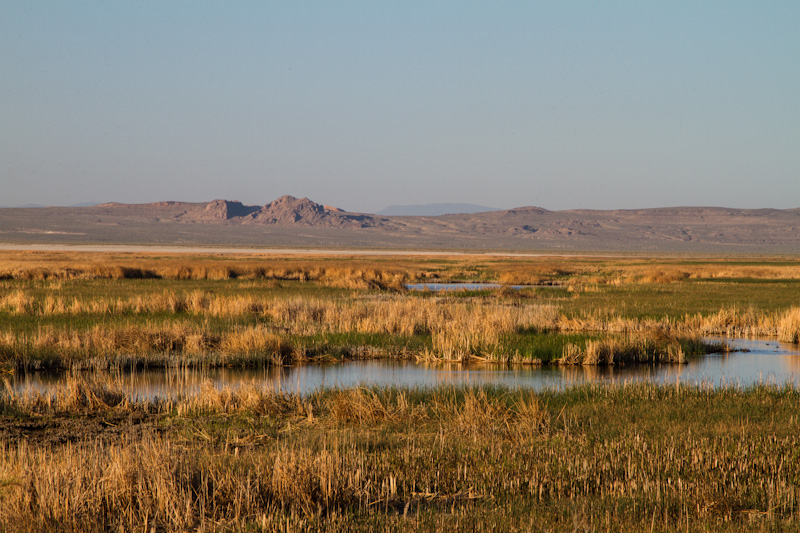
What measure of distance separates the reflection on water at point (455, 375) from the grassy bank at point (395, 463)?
10.5 feet

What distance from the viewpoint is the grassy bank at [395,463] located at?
703cm

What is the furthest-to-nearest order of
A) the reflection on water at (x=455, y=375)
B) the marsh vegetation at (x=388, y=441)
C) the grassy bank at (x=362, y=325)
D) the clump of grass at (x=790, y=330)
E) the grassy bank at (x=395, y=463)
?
the clump of grass at (x=790, y=330), the grassy bank at (x=362, y=325), the reflection on water at (x=455, y=375), the marsh vegetation at (x=388, y=441), the grassy bank at (x=395, y=463)

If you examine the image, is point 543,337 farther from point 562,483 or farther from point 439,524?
point 439,524

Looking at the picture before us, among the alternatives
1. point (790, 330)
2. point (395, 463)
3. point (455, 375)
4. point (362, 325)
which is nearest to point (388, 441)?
point (395, 463)

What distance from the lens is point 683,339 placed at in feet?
75.6

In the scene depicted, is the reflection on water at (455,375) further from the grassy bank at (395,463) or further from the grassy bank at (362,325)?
the grassy bank at (395,463)

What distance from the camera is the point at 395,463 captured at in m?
8.98

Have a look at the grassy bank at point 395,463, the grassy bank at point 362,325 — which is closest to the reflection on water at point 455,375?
the grassy bank at point 362,325

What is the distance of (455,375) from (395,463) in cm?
979

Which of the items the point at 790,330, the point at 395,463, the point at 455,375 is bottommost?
the point at 455,375

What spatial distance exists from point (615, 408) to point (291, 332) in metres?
13.4

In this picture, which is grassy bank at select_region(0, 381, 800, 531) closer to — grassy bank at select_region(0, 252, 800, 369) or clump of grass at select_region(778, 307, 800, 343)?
grassy bank at select_region(0, 252, 800, 369)

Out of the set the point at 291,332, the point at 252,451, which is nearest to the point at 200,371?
the point at 291,332

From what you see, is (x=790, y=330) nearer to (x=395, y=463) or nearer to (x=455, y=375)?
(x=455, y=375)
